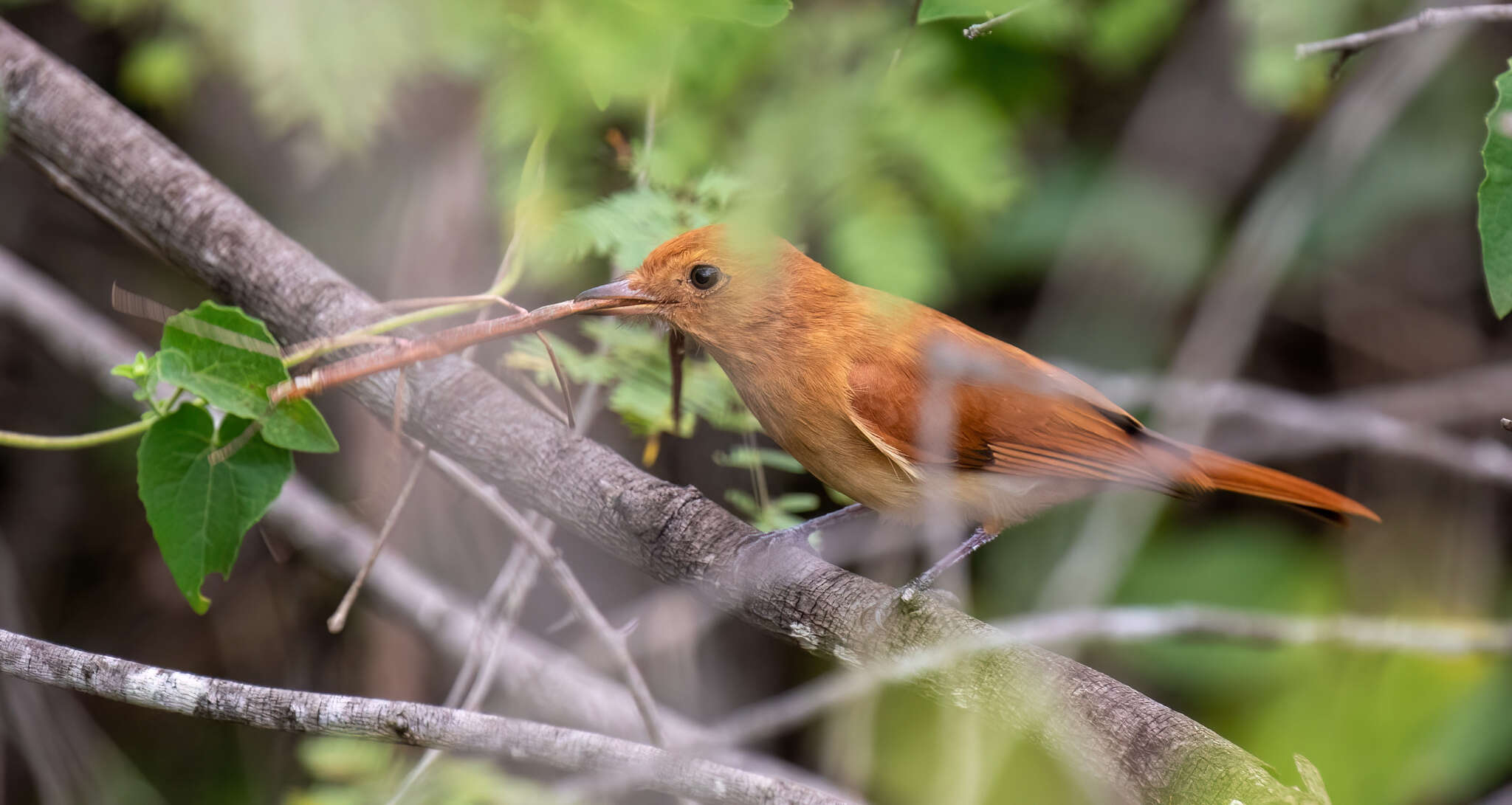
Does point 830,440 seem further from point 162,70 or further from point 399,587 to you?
point 162,70

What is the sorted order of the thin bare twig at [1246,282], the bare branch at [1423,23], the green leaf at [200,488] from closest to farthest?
the bare branch at [1423,23], the green leaf at [200,488], the thin bare twig at [1246,282]

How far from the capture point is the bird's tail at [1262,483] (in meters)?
2.39

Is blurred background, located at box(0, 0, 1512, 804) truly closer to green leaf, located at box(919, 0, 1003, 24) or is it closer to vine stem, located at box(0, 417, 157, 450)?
green leaf, located at box(919, 0, 1003, 24)

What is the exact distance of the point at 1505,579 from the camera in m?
4.44

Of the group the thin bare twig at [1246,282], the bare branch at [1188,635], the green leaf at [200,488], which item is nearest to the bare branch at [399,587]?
the bare branch at [1188,635]

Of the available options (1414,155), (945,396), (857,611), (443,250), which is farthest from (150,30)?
(1414,155)

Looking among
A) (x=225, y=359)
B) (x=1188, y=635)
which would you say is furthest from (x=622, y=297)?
(x=1188, y=635)

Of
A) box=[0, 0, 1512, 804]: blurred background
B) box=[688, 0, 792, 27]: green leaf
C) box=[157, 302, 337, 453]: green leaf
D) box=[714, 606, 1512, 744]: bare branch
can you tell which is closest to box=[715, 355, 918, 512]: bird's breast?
box=[0, 0, 1512, 804]: blurred background

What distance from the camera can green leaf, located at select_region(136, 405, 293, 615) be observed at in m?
1.81

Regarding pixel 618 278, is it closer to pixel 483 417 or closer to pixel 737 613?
pixel 483 417

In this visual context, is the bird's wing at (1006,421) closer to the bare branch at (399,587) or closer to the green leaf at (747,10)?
the green leaf at (747,10)

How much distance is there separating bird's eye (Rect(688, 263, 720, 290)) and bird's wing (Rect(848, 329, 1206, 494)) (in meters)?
0.38

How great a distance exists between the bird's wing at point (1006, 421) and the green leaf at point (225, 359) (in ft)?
3.72

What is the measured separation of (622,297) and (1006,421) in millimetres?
917
